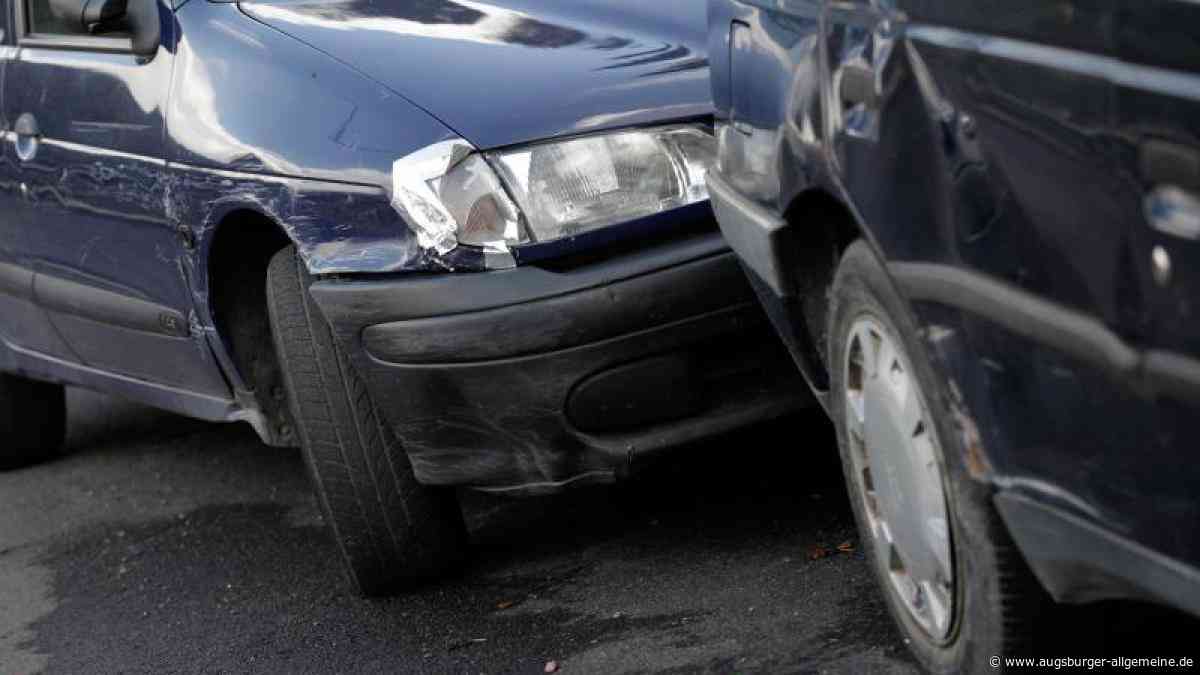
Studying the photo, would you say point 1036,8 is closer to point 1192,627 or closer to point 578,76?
point 1192,627

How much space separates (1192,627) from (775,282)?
3.02 feet

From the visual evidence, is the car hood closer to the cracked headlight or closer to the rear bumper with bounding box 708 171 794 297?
the cracked headlight

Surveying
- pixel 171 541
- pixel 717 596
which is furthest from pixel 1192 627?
pixel 171 541

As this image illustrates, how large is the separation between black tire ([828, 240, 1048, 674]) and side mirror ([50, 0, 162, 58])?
2.20 meters

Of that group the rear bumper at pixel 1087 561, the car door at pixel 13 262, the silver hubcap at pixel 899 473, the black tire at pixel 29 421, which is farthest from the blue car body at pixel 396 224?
the black tire at pixel 29 421

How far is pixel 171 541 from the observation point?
5.82m

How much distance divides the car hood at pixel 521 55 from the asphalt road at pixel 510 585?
73 centimetres

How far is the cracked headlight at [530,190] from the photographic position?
4.32 meters

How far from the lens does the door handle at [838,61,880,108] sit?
3.22m

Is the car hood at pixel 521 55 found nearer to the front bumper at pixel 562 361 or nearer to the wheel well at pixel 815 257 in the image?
the front bumper at pixel 562 361

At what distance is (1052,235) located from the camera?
2701 millimetres

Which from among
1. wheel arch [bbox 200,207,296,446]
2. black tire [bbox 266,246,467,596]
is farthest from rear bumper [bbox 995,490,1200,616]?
wheel arch [bbox 200,207,296,446]

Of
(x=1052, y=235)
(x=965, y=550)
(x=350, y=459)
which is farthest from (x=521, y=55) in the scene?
(x=1052, y=235)

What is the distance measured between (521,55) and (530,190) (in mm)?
411
